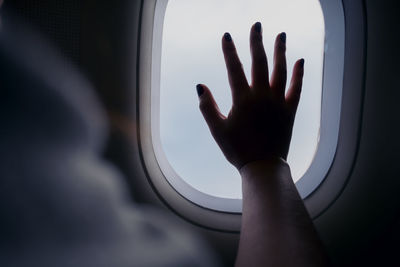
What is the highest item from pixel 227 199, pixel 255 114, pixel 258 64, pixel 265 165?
pixel 258 64

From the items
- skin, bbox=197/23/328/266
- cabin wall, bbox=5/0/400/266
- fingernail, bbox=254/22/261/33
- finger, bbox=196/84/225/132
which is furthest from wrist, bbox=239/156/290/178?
cabin wall, bbox=5/0/400/266

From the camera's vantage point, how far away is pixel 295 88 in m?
0.71

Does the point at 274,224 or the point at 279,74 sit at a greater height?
the point at 279,74

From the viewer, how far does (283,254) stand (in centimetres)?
49

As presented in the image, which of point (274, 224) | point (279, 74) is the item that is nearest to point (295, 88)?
point (279, 74)

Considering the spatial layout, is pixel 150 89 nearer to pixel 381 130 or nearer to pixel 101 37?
pixel 101 37

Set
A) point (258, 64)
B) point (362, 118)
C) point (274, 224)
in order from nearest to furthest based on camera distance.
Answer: point (274, 224) < point (258, 64) < point (362, 118)

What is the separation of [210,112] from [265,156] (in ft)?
0.52

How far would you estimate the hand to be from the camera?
2.03 feet

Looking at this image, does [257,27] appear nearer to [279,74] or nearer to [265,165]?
[279,74]

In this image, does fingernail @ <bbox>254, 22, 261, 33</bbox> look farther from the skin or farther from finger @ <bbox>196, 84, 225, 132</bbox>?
finger @ <bbox>196, 84, 225, 132</bbox>

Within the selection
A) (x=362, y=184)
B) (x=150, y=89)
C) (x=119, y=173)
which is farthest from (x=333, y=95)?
(x=119, y=173)

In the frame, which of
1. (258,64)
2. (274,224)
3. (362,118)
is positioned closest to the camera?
(274,224)

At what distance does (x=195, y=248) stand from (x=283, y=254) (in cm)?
51
